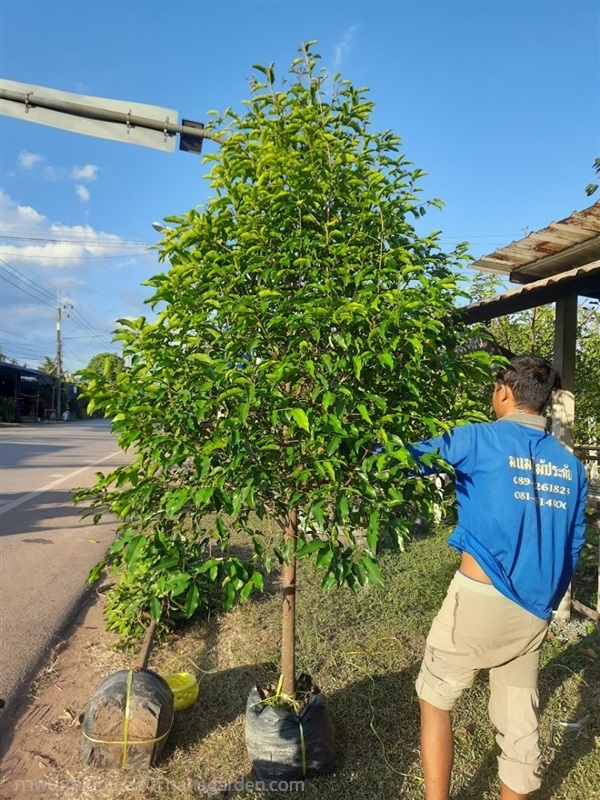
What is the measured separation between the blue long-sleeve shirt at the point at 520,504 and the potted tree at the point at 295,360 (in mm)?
240

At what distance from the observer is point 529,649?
2.24 meters

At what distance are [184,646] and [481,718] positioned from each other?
82.2 inches

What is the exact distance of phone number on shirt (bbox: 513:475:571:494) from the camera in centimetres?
217

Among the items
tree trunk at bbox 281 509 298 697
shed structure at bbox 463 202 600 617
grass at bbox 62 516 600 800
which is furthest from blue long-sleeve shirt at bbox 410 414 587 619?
shed structure at bbox 463 202 600 617

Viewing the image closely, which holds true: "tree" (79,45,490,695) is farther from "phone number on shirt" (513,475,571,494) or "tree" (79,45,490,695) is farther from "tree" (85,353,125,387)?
"phone number on shirt" (513,475,571,494)

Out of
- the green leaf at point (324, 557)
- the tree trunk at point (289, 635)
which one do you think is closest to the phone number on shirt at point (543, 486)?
the green leaf at point (324, 557)

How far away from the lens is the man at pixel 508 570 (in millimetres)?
2154

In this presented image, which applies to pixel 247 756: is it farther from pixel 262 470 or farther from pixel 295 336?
pixel 295 336

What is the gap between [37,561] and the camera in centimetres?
643

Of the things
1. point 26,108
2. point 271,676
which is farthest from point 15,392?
point 271,676

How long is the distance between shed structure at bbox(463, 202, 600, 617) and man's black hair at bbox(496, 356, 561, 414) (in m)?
1.64

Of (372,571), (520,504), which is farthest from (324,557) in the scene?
(520,504)

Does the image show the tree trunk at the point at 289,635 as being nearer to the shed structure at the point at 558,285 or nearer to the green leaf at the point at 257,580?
the green leaf at the point at 257,580

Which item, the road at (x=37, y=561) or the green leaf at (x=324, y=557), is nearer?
the green leaf at (x=324, y=557)
